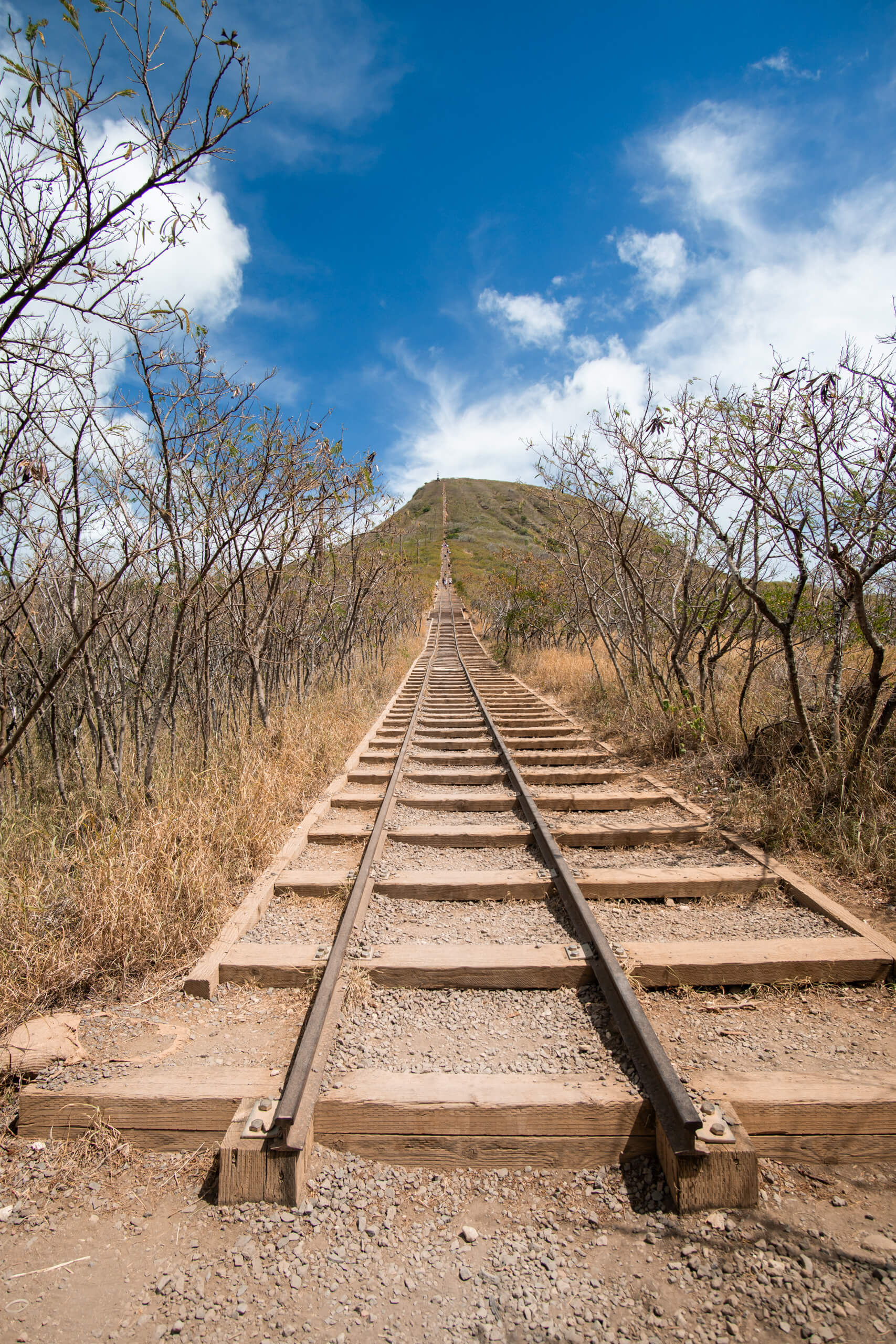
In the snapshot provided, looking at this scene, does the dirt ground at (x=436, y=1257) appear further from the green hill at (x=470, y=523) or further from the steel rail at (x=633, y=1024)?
the green hill at (x=470, y=523)

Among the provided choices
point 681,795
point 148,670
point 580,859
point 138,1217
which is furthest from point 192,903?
point 148,670

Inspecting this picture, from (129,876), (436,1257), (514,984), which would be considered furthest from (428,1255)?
(129,876)

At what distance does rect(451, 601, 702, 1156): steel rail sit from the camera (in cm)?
199

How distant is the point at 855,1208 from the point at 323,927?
247 cm

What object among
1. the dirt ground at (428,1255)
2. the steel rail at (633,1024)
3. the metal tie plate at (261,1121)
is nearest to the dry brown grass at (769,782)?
the steel rail at (633,1024)

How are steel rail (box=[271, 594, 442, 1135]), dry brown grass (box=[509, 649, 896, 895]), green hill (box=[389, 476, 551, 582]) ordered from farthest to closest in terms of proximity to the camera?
green hill (box=[389, 476, 551, 582])
dry brown grass (box=[509, 649, 896, 895])
steel rail (box=[271, 594, 442, 1135])

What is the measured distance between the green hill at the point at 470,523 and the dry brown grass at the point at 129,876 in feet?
29.5

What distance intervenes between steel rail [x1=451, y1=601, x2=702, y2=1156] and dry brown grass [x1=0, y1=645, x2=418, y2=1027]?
1.87 m

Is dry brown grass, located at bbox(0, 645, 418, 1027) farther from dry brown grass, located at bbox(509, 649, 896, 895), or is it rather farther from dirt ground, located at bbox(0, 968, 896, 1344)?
dry brown grass, located at bbox(509, 649, 896, 895)

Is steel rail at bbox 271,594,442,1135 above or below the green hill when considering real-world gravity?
below

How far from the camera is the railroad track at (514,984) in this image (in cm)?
213

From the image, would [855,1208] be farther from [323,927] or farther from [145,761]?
[145,761]

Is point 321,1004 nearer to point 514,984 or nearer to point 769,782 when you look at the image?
point 514,984

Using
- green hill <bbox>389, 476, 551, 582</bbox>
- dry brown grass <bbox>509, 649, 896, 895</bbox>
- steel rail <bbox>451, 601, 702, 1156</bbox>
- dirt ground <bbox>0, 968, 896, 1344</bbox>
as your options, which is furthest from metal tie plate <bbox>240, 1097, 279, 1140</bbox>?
green hill <bbox>389, 476, 551, 582</bbox>
